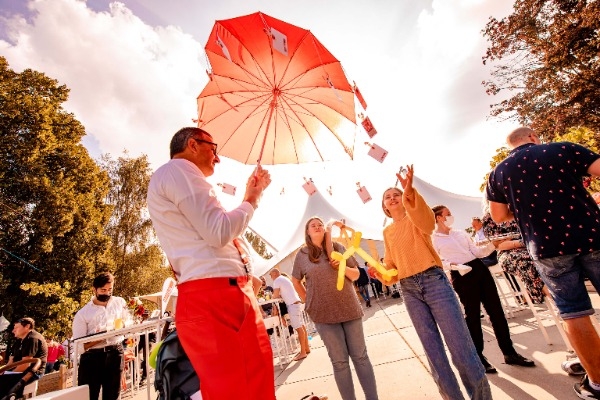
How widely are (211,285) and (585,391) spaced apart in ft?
9.09

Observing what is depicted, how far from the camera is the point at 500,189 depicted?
241cm

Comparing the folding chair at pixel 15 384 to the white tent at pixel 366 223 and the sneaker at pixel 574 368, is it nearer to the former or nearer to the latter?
the sneaker at pixel 574 368

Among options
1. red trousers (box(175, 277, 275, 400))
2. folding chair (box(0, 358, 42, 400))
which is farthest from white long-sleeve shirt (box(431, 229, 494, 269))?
folding chair (box(0, 358, 42, 400))

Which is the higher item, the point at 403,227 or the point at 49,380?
the point at 403,227

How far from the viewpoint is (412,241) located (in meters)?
2.44

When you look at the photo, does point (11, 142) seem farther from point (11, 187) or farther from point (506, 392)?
point (506, 392)

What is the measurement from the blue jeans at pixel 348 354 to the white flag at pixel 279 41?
258 cm

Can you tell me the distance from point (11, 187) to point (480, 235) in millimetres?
17537

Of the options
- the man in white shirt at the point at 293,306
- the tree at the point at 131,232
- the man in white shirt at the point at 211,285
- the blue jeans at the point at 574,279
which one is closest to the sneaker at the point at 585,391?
the blue jeans at the point at 574,279

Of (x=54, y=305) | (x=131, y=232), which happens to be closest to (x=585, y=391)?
(x=54, y=305)

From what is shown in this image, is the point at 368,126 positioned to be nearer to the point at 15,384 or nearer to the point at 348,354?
the point at 348,354

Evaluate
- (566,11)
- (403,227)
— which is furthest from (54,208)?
(566,11)

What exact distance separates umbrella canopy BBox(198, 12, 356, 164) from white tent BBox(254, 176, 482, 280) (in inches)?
475

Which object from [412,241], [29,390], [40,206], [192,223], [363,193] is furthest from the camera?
[40,206]
